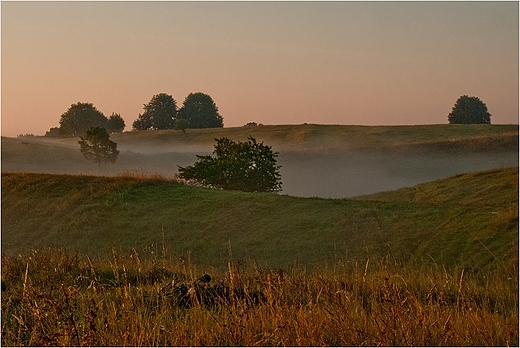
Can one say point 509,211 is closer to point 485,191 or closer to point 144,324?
point 485,191

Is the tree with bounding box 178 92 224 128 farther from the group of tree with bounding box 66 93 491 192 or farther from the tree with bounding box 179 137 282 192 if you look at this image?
the tree with bounding box 179 137 282 192

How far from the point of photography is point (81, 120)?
111875mm

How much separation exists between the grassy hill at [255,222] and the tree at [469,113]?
74687 millimetres

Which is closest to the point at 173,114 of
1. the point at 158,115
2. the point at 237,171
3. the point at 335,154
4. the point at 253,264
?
the point at 158,115

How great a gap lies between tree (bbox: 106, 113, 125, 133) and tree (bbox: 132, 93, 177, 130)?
493 centimetres

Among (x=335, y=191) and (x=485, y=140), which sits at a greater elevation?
(x=485, y=140)

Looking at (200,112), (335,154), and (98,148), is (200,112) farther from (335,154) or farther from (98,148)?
(335,154)

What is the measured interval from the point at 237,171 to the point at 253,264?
74.7 feet

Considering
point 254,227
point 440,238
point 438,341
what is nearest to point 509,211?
point 440,238

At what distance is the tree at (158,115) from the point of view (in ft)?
386

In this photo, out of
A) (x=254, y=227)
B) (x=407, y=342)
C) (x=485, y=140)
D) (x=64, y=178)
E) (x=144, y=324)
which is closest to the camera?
(x=407, y=342)

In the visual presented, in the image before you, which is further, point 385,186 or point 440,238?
point 385,186

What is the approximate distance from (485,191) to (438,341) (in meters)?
22.4

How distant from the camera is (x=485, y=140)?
6694cm
